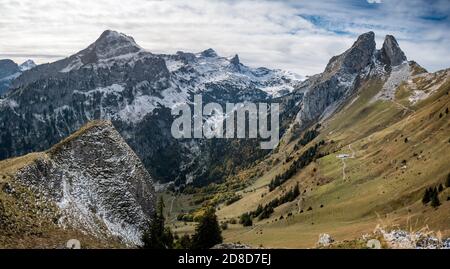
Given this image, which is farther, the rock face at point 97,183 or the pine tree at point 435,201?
the rock face at point 97,183

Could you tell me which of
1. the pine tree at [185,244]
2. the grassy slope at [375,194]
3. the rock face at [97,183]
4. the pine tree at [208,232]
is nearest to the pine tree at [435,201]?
the grassy slope at [375,194]

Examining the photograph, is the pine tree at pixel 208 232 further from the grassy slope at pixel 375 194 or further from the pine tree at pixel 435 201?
the pine tree at pixel 435 201

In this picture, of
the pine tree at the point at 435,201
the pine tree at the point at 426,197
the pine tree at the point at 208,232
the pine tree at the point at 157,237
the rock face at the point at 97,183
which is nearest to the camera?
the pine tree at the point at 208,232

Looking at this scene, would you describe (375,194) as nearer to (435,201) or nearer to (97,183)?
(435,201)

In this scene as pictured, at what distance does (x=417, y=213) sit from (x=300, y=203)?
8201 cm

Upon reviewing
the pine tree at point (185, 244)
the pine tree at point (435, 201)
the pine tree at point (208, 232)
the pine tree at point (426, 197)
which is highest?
the pine tree at point (435, 201)

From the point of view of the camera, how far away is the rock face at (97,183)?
94875mm

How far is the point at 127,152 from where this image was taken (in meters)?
124

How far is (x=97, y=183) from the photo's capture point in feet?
364

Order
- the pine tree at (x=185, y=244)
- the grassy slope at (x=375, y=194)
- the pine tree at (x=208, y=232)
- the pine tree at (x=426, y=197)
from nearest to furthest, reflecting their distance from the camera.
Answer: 1. the pine tree at (x=208, y=232)
2. the pine tree at (x=185, y=244)
3. the pine tree at (x=426, y=197)
4. the grassy slope at (x=375, y=194)

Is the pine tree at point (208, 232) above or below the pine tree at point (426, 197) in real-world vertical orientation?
below

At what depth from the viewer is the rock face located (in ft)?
311
